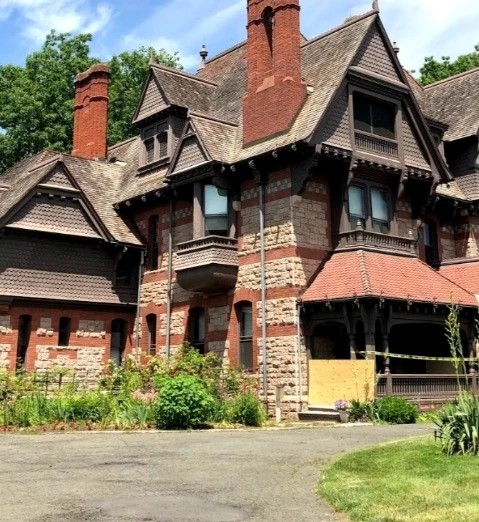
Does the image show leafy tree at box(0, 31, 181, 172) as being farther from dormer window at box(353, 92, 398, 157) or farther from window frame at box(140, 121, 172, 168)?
dormer window at box(353, 92, 398, 157)

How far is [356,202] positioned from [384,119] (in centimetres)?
338

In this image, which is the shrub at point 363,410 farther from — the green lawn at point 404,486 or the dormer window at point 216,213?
the green lawn at point 404,486

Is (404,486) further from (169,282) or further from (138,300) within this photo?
(138,300)

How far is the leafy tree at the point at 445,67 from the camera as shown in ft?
149

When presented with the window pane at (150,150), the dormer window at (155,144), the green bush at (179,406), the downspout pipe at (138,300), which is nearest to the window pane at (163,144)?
the dormer window at (155,144)

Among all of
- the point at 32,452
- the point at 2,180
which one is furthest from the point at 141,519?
the point at 2,180

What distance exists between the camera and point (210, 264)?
23.3 metres

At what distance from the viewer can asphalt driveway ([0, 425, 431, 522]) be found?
24.6ft

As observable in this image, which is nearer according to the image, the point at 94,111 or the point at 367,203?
the point at 367,203

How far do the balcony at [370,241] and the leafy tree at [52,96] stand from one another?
2839 cm

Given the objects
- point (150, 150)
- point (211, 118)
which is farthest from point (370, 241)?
point (150, 150)

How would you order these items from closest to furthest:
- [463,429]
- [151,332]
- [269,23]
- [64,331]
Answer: [463,429] < [269,23] < [64,331] < [151,332]

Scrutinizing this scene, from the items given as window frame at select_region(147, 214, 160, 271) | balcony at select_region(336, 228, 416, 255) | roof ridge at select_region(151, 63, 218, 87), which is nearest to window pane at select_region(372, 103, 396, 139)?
balcony at select_region(336, 228, 416, 255)

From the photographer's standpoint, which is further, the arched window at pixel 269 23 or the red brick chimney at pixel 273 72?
the arched window at pixel 269 23
